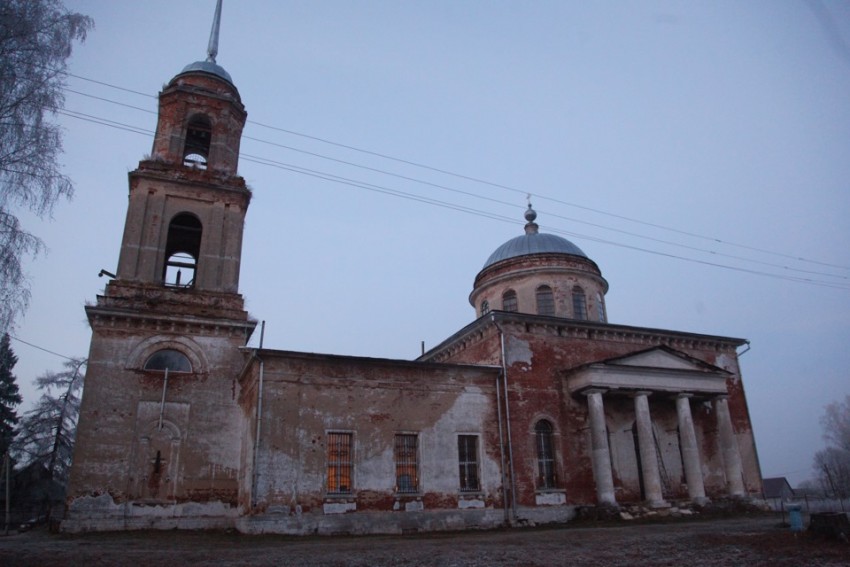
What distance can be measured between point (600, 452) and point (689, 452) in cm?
413

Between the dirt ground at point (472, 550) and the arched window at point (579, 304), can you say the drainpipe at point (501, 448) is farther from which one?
the arched window at point (579, 304)

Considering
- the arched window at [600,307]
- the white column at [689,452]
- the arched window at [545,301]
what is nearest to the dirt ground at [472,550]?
the white column at [689,452]

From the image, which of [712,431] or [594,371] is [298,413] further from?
[712,431]

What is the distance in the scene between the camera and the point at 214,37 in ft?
90.3

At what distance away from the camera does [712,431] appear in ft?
84.8

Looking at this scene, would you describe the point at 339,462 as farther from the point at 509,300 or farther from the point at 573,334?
the point at 509,300

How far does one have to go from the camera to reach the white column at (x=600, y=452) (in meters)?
21.4

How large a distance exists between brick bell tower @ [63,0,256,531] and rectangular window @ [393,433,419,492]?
540 cm

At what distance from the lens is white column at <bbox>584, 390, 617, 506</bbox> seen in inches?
841

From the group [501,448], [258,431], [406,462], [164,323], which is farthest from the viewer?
[501,448]

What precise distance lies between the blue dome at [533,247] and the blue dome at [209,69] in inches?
601

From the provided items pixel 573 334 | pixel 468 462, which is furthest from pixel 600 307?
pixel 468 462

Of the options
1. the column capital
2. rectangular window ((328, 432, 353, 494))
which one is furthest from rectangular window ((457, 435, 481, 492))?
the column capital

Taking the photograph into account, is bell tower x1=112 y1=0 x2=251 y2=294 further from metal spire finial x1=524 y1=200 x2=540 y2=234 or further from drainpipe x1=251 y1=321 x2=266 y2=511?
metal spire finial x1=524 y1=200 x2=540 y2=234
